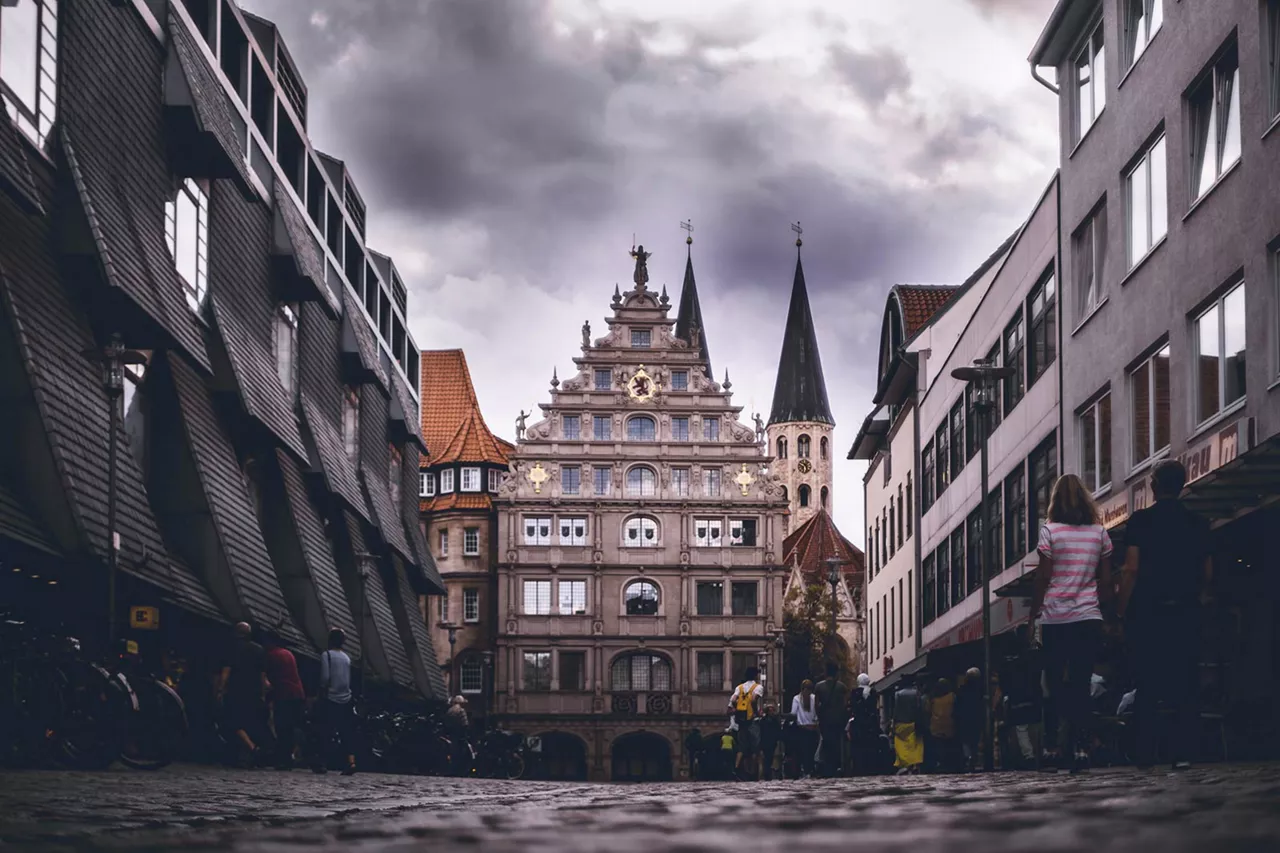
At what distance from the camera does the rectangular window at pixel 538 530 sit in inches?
3191

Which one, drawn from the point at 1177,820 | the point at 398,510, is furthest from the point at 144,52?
the point at 398,510

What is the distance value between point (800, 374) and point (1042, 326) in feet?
Answer: 344

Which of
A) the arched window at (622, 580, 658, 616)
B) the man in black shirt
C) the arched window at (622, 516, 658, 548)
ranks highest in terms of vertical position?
the arched window at (622, 516, 658, 548)

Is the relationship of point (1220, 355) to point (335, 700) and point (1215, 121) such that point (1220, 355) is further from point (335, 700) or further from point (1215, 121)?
point (335, 700)

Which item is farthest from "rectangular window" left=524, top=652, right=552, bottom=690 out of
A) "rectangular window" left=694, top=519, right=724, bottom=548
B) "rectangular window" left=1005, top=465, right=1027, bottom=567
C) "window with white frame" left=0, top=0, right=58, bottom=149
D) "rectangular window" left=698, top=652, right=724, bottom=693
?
"window with white frame" left=0, top=0, right=58, bottom=149

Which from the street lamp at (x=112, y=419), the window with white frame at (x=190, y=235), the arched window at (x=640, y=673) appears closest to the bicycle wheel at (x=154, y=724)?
the street lamp at (x=112, y=419)

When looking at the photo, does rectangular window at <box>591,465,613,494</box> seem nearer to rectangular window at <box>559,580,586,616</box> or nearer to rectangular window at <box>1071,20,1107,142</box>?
rectangular window at <box>559,580,586,616</box>

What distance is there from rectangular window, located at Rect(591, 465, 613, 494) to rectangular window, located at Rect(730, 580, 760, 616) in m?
6.88

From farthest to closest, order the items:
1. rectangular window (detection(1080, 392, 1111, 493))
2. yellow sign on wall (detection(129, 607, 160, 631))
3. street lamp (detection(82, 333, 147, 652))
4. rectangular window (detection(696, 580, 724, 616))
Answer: rectangular window (detection(696, 580, 724, 616)), rectangular window (detection(1080, 392, 1111, 493)), yellow sign on wall (detection(129, 607, 160, 631)), street lamp (detection(82, 333, 147, 652))

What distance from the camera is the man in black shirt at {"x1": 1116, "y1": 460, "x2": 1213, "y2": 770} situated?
1149 centimetres

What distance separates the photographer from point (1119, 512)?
83.6ft

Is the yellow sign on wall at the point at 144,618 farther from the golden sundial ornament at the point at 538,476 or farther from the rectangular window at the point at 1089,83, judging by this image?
the golden sundial ornament at the point at 538,476

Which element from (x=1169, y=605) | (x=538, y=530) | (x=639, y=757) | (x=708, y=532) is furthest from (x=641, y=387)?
(x=1169, y=605)

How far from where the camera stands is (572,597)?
80750mm
